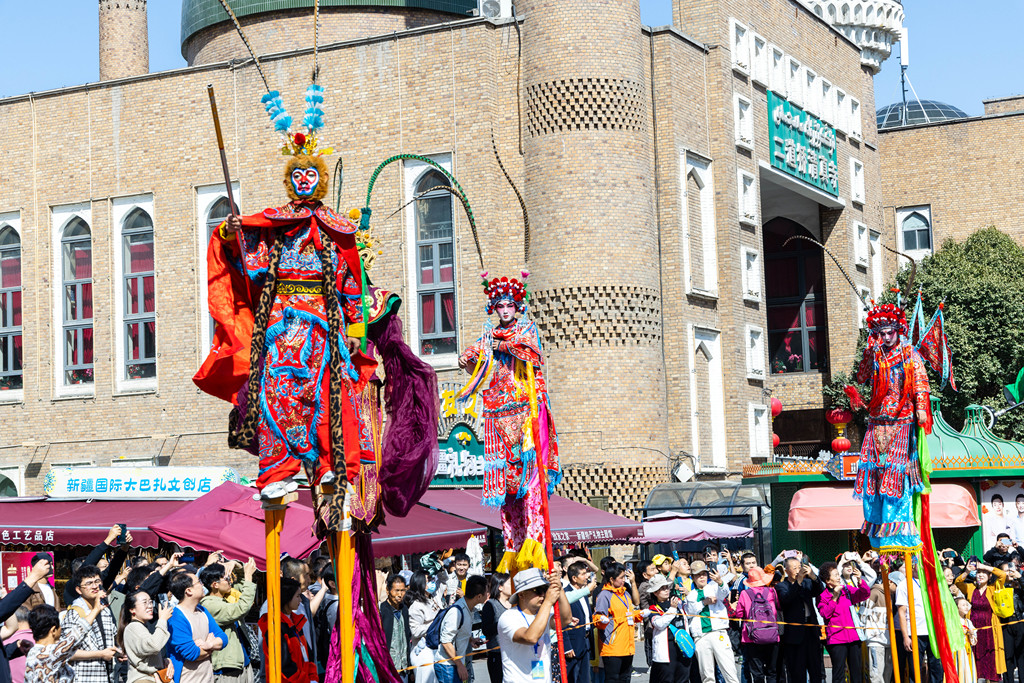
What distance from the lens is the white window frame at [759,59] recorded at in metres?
41.7

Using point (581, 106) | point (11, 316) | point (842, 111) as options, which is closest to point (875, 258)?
point (842, 111)

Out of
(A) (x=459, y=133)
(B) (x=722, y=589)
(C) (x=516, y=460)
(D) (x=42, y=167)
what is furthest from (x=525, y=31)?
(C) (x=516, y=460)

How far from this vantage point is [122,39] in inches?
1737

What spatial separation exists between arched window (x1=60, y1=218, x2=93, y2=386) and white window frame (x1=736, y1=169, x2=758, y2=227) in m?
18.0

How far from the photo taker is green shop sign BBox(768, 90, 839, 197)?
4256 centimetres

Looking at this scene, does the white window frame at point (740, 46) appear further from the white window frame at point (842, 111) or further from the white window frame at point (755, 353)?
the white window frame at point (755, 353)

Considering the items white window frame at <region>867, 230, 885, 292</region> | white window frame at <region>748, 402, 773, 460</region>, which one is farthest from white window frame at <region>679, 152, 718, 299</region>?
Answer: white window frame at <region>867, 230, 885, 292</region>

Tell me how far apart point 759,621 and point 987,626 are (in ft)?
11.7

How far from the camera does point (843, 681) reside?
53.1ft

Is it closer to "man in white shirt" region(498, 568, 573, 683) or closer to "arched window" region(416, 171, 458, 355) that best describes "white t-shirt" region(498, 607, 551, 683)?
"man in white shirt" region(498, 568, 573, 683)

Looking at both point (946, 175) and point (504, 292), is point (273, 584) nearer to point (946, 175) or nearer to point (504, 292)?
point (504, 292)

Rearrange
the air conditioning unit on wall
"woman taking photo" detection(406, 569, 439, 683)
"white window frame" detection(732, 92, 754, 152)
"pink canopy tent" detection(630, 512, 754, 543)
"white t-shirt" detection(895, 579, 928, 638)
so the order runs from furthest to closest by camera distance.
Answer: the air conditioning unit on wall
"white window frame" detection(732, 92, 754, 152)
"pink canopy tent" detection(630, 512, 754, 543)
"white t-shirt" detection(895, 579, 928, 638)
"woman taking photo" detection(406, 569, 439, 683)

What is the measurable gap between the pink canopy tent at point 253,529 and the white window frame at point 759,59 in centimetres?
2686

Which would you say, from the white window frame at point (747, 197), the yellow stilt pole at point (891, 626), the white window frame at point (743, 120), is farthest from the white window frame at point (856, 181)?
the yellow stilt pole at point (891, 626)
